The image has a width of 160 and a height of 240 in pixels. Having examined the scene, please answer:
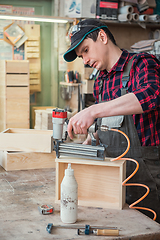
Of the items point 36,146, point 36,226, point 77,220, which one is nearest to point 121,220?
point 77,220

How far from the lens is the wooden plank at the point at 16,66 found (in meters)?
3.62

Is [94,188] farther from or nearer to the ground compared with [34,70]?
nearer to the ground

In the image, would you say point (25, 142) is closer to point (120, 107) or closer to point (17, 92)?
point (120, 107)

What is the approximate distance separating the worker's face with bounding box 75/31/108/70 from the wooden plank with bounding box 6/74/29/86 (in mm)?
2141

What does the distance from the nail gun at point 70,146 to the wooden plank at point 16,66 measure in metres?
2.51

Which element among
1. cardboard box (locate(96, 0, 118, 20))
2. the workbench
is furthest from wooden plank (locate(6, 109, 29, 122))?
the workbench

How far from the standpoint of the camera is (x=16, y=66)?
3646 mm

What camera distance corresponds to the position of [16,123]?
3691mm

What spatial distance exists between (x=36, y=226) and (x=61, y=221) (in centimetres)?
10

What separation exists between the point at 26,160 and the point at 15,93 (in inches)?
78.3

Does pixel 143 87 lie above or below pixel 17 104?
above

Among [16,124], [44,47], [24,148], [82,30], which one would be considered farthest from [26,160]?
[44,47]

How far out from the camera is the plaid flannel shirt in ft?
4.24

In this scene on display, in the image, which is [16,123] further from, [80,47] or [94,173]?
[94,173]
